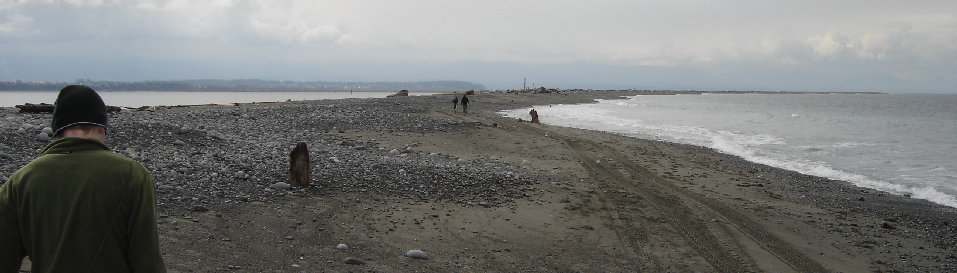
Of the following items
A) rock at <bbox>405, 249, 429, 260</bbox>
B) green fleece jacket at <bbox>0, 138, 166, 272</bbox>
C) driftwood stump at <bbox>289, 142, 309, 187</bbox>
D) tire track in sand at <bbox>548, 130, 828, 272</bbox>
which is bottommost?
tire track in sand at <bbox>548, 130, 828, 272</bbox>

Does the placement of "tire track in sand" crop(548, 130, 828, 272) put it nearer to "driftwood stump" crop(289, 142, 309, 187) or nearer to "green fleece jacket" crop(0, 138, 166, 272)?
"driftwood stump" crop(289, 142, 309, 187)

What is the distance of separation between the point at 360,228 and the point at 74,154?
18.5 feet

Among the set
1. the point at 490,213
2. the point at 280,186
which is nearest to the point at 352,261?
the point at 490,213

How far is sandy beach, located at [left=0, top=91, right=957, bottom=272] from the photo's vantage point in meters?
7.38

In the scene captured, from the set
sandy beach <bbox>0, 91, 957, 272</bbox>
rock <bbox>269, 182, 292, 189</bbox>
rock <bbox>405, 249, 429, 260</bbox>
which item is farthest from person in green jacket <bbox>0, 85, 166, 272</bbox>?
rock <bbox>269, 182, 292, 189</bbox>

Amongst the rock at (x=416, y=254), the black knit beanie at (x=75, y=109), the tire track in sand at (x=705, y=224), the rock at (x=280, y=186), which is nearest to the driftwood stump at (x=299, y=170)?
the rock at (x=280, y=186)

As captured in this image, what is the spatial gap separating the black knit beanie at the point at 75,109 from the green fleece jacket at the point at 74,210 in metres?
0.11

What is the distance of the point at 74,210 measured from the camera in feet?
8.76

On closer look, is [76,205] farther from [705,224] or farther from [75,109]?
[705,224]

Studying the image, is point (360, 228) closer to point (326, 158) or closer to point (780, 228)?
point (326, 158)

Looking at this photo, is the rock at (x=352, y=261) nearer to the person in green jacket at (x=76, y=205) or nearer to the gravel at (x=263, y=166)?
the gravel at (x=263, y=166)

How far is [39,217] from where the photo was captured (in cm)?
269

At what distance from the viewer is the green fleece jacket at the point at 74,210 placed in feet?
8.75

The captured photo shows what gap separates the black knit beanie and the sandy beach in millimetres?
3561
